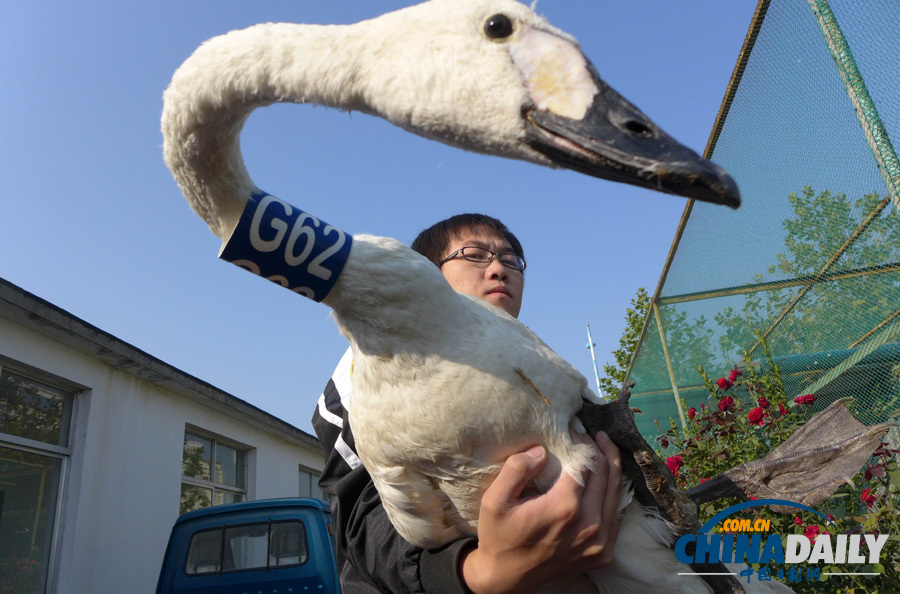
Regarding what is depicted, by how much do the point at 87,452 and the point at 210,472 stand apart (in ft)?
12.0

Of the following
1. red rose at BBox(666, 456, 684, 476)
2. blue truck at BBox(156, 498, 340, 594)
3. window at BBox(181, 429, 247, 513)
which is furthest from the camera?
window at BBox(181, 429, 247, 513)

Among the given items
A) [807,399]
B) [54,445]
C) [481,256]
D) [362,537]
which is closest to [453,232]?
[481,256]

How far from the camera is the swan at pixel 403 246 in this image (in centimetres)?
131

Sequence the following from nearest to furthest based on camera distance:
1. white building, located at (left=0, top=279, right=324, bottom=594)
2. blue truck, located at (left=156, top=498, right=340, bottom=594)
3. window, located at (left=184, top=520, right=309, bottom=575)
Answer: blue truck, located at (left=156, top=498, right=340, bottom=594), window, located at (left=184, top=520, right=309, bottom=575), white building, located at (left=0, top=279, right=324, bottom=594)

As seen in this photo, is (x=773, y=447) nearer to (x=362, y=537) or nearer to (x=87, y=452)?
(x=362, y=537)

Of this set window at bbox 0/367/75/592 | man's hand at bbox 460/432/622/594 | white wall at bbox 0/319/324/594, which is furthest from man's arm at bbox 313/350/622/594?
white wall at bbox 0/319/324/594

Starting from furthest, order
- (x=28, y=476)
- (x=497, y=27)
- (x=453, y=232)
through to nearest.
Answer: (x=28, y=476), (x=453, y=232), (x=497, y=27)

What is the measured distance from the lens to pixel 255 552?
6.55 meters

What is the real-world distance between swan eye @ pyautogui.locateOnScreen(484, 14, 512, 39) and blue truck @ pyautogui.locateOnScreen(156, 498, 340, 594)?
583cm

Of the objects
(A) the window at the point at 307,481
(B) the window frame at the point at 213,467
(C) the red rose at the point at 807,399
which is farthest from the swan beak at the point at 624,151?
(A) the window at the point at 307,481

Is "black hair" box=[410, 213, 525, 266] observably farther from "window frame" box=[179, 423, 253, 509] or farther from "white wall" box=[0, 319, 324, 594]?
"window frame" box=[179, 423, 253, 509]

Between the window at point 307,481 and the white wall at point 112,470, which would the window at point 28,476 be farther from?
the window at point 307,481

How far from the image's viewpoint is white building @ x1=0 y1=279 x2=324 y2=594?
23.0 ft

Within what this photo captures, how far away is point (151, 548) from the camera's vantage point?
9.04 metres
